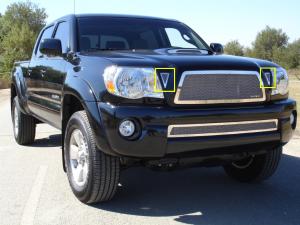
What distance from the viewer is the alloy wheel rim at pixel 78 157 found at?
4313 mm

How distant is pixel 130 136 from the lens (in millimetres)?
3648

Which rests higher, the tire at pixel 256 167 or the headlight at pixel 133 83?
the headlight at pixel 133 83

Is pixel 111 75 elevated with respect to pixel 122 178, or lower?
elevated

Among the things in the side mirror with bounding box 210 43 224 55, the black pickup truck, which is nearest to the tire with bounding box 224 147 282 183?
the black pickup truck

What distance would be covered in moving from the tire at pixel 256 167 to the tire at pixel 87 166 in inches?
65.2

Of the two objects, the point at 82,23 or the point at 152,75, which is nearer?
the point at 152,75

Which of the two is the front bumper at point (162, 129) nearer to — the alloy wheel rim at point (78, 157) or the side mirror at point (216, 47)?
the alloy wheel rim at point (78, 157)

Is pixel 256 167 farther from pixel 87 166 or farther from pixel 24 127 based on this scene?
pixel 24 127

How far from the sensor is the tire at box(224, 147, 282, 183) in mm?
4816

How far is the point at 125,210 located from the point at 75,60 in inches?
60.0

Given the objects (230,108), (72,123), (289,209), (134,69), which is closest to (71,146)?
(72,123)

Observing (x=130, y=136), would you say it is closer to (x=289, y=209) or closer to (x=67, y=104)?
(x=67, y=104)

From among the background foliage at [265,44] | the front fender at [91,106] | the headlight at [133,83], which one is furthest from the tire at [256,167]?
the background foliage at [265,44]

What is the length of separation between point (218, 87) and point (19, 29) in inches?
1872
